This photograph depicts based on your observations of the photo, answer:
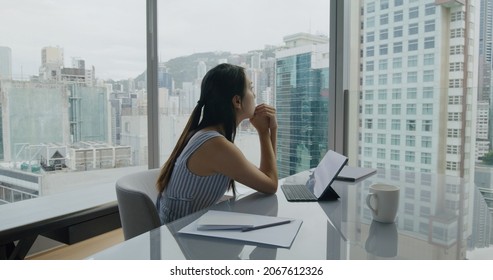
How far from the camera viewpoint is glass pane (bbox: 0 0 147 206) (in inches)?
88.5

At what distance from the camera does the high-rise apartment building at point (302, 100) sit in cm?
250

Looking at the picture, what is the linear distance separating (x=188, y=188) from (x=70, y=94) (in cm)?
164

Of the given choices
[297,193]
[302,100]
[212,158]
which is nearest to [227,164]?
[212,158]

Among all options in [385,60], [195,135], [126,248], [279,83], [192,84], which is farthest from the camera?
[192,84]

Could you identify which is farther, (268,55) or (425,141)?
(268,55)

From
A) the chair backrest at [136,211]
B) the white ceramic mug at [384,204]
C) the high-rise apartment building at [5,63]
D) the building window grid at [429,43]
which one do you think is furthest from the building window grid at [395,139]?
the high-rise apartment building at [5,63]

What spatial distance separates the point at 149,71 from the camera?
2.93 m

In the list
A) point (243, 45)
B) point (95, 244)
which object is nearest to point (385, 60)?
point (243, 45)

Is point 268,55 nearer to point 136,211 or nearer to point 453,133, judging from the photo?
point 453,133

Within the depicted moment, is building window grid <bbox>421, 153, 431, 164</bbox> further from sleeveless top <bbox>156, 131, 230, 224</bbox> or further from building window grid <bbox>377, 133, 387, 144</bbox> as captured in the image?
sleeveless top <bbox>156, 131, 230, 224</bbox>

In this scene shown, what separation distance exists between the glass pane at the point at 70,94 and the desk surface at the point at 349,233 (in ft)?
5.66

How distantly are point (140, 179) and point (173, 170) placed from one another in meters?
0.16

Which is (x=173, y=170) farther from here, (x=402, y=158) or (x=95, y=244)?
(x=402, y=158)

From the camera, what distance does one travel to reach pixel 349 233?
0.91m
